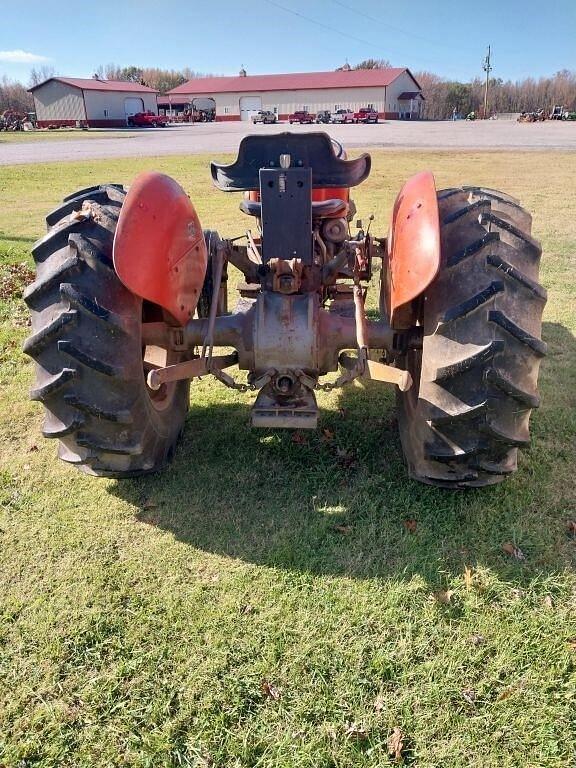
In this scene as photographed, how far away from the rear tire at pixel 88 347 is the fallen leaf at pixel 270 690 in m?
1.30

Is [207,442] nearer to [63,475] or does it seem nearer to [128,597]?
[63,475]

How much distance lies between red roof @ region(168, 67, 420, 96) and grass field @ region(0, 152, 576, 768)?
7082cm

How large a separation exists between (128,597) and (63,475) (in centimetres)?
122

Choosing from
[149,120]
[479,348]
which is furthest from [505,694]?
[149,120]

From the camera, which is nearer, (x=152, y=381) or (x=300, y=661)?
(x=300, y=661)

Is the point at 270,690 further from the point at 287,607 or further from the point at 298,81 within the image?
the point at 298,81

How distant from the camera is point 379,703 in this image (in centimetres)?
247

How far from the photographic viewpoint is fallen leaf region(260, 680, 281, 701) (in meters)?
2.51

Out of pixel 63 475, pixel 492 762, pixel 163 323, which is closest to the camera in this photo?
pixel 492 762

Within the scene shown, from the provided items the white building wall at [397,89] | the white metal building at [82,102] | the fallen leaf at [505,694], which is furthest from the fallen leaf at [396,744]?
the white building wall at [397,89]

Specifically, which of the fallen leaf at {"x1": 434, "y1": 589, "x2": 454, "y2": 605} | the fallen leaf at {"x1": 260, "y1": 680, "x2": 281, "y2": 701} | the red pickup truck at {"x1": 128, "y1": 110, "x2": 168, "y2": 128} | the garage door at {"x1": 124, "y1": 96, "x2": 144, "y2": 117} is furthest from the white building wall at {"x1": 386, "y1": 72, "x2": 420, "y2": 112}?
the fallen leaf at {"x1": 260, "y1": 680, "x2": 281, "y2": 701}

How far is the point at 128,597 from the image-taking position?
301 centimetres

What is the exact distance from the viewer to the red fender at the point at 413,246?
114 inches

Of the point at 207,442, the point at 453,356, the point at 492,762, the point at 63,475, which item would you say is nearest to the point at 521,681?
the point at 492,762
